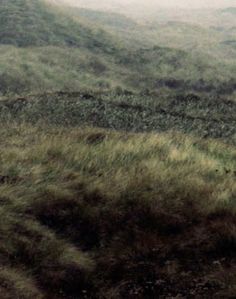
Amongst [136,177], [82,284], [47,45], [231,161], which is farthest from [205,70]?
[82,284]

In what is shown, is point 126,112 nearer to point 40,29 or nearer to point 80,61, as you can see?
point 80,61

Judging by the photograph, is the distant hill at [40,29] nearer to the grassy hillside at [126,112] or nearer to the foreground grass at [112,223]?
the grassy hillside at [126,112]

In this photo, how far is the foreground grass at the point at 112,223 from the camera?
7574 mm

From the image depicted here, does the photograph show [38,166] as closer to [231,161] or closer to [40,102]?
[231,161]

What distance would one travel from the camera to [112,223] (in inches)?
353

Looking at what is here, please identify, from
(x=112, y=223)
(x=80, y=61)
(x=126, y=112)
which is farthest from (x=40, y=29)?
(x=112, y=223)

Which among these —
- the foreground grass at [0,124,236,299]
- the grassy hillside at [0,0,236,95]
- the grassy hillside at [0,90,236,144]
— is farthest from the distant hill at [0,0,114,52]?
the foreground grass at [0,124,236,299]

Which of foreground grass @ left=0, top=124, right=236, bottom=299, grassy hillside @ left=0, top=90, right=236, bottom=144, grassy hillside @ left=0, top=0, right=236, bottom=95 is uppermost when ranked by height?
foreground grass @ left=0, top=124, right=236, bottom=299

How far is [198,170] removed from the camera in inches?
448

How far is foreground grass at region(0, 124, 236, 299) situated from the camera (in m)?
7.57

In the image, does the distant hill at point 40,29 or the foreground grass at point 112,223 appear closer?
the foreground grass at point 112,223

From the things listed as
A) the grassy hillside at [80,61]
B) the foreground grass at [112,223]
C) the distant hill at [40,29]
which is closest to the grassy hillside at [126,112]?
the foreground grass at [112,223]

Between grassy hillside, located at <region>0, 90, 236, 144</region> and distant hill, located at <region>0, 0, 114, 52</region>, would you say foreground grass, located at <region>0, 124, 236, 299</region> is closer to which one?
grassy hillside, located at <region>0, 90, 236, 144</region>

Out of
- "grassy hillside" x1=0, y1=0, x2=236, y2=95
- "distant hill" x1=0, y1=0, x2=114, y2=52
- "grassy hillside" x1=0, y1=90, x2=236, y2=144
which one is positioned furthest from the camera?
"distant hill" x1=0, y1=0, x2=114, y2=52
